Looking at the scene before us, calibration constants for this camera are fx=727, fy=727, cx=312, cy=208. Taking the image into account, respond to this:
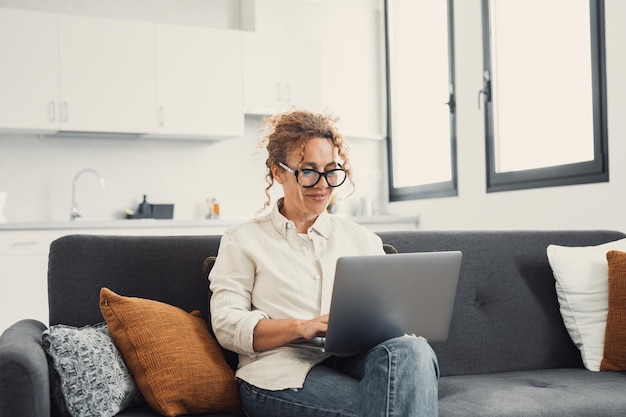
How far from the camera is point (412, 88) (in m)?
5.63

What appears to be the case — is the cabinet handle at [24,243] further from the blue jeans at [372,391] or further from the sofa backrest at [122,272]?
the blue jeans at [372,391]

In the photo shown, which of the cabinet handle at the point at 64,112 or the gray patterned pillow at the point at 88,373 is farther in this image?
the cabinet handle at the point at 64,112

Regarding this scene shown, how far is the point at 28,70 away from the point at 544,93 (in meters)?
3.09

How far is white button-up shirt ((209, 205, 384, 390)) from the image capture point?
1827 millimetres

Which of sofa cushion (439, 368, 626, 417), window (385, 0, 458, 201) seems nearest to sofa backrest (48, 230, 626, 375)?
sofa cushion (439, 368, 626, 417)

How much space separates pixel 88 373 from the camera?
66.6 inches

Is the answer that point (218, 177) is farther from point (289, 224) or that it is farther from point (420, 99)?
point (289, 224)

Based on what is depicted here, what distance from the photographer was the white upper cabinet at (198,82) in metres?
4.85

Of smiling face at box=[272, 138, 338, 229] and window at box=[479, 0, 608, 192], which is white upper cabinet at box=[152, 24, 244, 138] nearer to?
window at box=[479, 0, 608, 192]

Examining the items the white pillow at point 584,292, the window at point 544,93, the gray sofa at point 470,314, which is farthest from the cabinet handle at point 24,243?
the white pillow at point 584,292

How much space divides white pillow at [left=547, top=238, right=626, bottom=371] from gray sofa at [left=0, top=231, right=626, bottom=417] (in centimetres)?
6

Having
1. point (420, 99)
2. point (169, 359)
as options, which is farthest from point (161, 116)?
point (169, 359)

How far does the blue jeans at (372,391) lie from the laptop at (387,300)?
0.21ft

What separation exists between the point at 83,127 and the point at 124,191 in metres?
0.62
